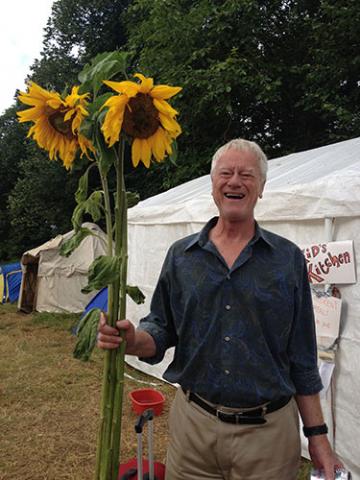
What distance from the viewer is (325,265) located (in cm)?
290

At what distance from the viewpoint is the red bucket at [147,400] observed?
3.96 metres

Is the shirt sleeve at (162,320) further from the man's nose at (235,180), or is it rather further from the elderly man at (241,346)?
the man's nose at (235,180)

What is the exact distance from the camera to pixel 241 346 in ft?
4.70

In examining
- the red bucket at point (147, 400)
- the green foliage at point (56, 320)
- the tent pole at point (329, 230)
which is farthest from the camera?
the green foliage at point (56, 320)

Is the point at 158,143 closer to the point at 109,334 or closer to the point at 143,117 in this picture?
the point at 143,117

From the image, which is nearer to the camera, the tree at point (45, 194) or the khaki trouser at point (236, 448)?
the khaki trouser at point (236, 448)

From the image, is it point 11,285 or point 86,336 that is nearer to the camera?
point 86,336

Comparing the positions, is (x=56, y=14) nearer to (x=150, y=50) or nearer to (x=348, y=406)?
(x=150, y=50)

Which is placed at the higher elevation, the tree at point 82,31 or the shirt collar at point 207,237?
the tree at point 82,31

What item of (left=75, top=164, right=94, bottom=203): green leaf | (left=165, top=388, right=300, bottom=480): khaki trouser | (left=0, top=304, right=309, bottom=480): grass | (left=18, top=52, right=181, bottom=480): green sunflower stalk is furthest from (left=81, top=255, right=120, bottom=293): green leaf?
(left=0, top=304, right=309, bottom=480): grass

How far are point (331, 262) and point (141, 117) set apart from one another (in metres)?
2.02

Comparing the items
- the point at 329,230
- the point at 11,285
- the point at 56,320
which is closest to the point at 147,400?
the point at 329,230

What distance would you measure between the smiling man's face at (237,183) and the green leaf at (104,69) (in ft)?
1.52

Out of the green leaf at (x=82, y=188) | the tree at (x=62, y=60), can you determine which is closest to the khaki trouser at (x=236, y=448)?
the green leaf at (x=82, y=188)
